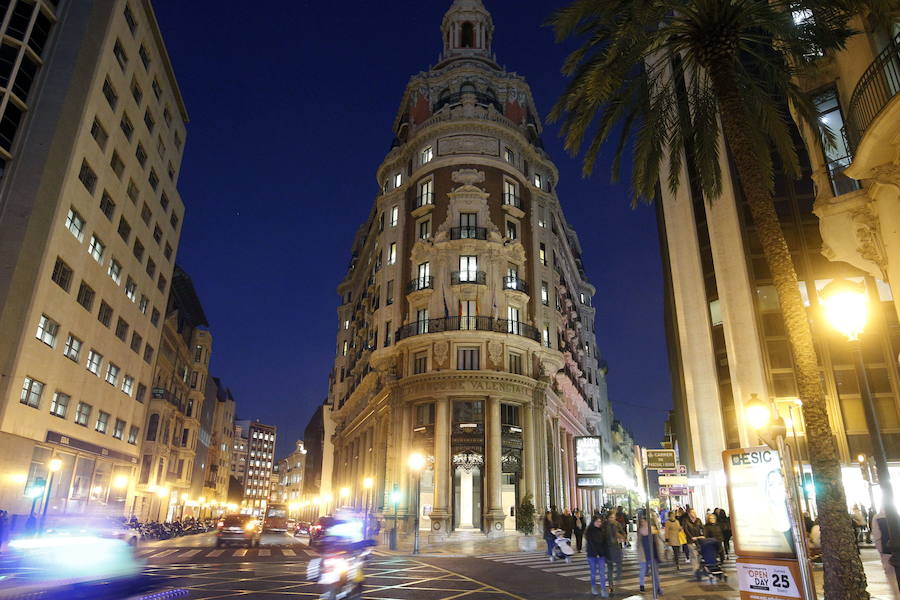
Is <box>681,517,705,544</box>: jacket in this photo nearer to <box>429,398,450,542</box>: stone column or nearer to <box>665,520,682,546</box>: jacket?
<box>665,520,682,546</box>: jacket

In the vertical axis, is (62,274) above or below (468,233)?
below

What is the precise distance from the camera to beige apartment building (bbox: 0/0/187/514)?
100ft

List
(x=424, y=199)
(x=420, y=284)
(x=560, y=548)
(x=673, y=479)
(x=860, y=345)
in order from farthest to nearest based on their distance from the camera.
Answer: (x=424, y=199) → (x=420, y=284) → (x=560, y=548) → (x=673, y=479) → (x=860, y=345)

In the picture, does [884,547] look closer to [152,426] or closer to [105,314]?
[105,314]

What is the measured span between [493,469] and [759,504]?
30.6m

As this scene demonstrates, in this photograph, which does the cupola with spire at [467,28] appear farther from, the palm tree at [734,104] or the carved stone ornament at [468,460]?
the palm tree at [734,104]

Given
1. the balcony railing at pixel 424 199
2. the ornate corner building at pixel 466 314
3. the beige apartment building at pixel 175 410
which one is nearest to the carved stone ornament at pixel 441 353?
the ornate corner building at pixel 466 314

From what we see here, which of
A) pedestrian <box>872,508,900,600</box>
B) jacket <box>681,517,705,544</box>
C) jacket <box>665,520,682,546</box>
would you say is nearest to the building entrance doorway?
jacket <box>665,520,682,546</box>

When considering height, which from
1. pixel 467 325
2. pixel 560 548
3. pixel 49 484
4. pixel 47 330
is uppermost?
pixel 467 325

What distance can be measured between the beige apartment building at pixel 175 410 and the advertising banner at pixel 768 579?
52927 millimetres

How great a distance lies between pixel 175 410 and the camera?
61.6 meters

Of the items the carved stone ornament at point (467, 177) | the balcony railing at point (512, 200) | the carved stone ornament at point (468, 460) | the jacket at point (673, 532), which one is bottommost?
the jacket at point (673, 532)

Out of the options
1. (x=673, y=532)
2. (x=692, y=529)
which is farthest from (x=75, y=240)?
(x=692, y=529)

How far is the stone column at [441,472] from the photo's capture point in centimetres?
3847
